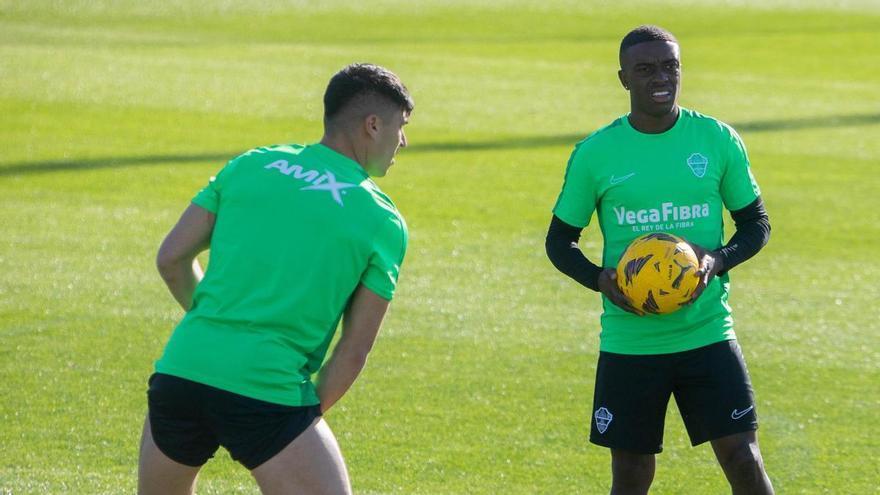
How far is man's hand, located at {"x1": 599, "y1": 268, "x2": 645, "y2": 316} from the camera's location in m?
5.22

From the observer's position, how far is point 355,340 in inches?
169

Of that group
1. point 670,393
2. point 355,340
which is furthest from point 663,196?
point 355,340

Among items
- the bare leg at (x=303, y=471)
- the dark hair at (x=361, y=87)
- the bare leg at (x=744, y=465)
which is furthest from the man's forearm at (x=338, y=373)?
the bare leg at (x=744, y=465)

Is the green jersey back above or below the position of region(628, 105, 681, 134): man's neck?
below

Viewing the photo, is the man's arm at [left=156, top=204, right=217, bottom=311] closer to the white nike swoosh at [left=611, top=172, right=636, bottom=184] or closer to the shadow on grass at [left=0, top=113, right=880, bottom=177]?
the white nike swoosh at [left=611, top=172, right=636, bottom=184]

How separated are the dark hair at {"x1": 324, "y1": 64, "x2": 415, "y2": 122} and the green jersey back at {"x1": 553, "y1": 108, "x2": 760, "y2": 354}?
122 centimetres

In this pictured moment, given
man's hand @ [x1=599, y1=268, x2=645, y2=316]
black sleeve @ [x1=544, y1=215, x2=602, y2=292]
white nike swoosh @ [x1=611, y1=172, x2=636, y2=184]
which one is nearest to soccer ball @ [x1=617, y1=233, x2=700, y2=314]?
man's hand @ [x1=599, y1=268, x2=645, y2=316]

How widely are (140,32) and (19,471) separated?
18652mm

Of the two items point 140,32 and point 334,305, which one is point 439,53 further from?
point 334,305

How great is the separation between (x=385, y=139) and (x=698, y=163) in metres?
Answer: 1.49

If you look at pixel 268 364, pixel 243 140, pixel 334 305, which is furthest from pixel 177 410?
pixel 243 140

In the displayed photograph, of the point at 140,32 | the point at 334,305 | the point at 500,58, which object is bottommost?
the point at 140,32

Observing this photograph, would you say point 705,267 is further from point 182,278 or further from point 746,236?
point 182,278

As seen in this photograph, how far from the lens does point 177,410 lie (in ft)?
13.8
